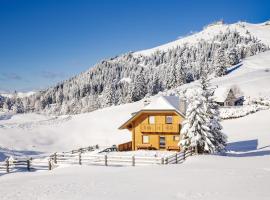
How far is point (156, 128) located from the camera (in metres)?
47.9

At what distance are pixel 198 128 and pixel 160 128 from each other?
11.4 m

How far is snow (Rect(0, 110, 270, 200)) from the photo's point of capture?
1930 cm

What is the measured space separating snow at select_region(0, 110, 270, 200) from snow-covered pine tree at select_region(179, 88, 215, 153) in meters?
3.81

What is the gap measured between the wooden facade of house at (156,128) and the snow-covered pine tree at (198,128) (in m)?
8.66

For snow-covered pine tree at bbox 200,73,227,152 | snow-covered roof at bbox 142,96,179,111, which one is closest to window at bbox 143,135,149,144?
snow-covered roof at bbox 142,96,179,111

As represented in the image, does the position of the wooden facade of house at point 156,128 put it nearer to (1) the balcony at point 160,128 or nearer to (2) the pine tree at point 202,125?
Answer: (1) the balcony at point 160,128

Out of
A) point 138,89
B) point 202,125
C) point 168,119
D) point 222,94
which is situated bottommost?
point 202,125

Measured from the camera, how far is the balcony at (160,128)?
155ft

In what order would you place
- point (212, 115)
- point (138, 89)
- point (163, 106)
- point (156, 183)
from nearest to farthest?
1. point (156, 183)
2. point (212, 115)
3. point (163, 106)
4. point (138, 89)

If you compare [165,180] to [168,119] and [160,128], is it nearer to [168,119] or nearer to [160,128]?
[160,128]

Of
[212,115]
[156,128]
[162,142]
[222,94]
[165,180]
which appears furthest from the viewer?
[222,94]

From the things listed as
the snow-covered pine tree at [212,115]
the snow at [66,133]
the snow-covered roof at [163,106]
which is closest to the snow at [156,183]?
the snow-covered pine tree at [212,115]

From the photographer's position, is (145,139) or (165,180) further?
(145,139)

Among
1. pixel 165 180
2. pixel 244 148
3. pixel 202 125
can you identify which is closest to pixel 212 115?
pixel 202 125
